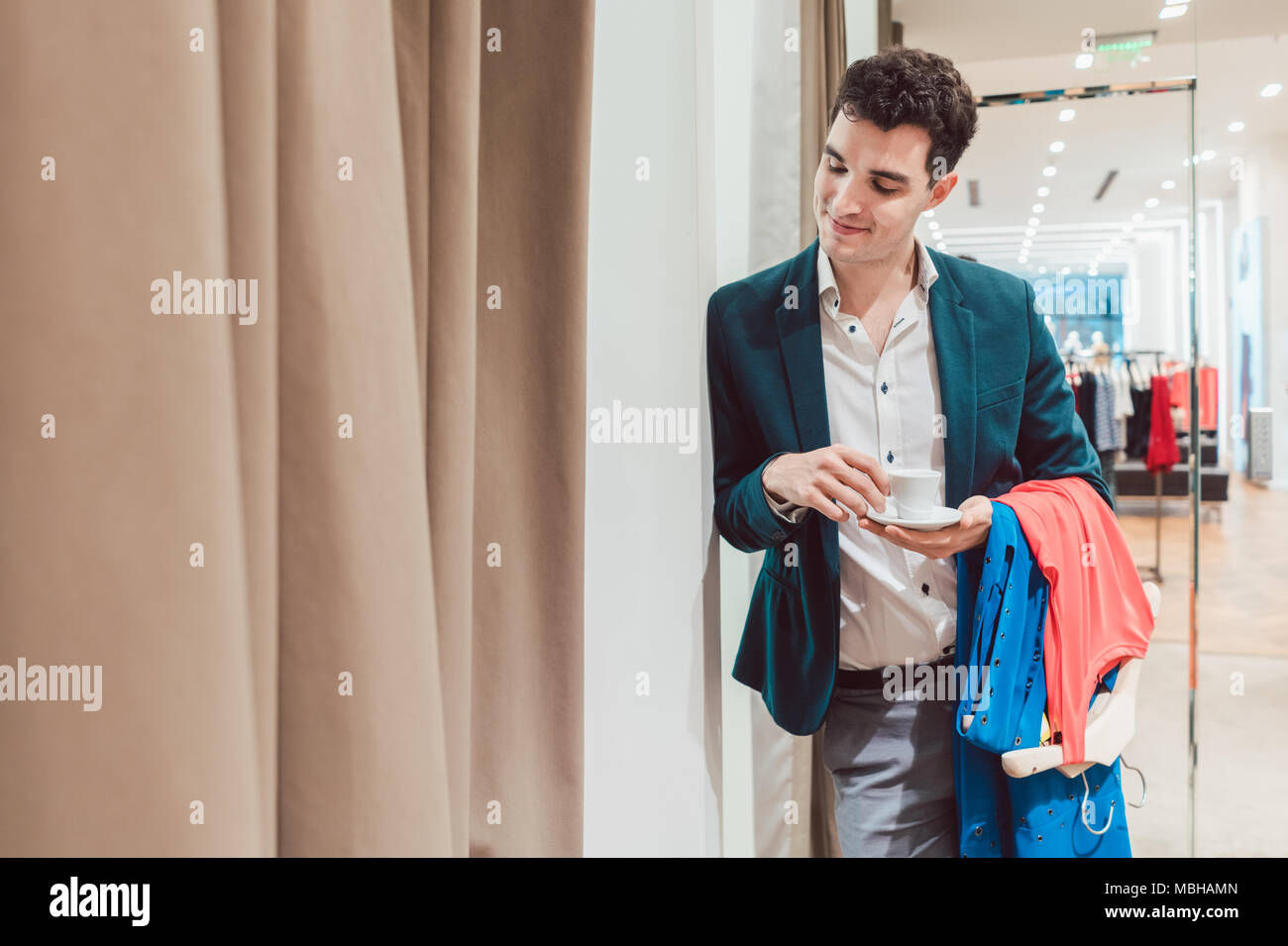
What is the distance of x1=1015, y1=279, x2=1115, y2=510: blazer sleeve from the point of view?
115cm

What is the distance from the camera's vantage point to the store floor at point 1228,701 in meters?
1.39

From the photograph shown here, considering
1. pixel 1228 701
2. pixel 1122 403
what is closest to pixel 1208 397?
pixel 1122 403

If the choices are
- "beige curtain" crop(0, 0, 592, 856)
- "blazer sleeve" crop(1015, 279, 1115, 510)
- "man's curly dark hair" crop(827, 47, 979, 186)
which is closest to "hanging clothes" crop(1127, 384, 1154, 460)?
"blazer sleeve" crop(1015, 279, 1115, 510)

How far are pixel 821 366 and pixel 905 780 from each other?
0.61 meters

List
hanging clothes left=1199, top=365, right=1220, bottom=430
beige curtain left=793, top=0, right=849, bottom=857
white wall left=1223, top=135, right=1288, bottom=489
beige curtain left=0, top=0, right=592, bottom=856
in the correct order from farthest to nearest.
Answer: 1. white wall left=1223, top=135, right=1288, bottom=489
2. hanging clothes left=1199, top=365, right=1220, bottom=430
3. beige curtain left=793, top=0, right=849, bottom=857
4. beige curtain left=0, top=0, right=592, bottom=856

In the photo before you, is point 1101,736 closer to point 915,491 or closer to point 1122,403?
point 915,491

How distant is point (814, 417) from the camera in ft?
3.78

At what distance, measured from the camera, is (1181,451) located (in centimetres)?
176

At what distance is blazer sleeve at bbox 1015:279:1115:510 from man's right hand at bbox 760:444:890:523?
9.3 inches

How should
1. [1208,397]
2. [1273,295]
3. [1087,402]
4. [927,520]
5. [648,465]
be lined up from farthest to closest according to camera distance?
[1273,295], [1208,397], [1087,402], [648,465], [927,520]

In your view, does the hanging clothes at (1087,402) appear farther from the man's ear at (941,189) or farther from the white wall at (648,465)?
the white wall at (648,465)

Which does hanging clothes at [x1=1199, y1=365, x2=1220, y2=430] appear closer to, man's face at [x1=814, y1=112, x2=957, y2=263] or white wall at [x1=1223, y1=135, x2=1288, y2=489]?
white wall at [x1=1223, y1=135, x2=1288, y2=489]
